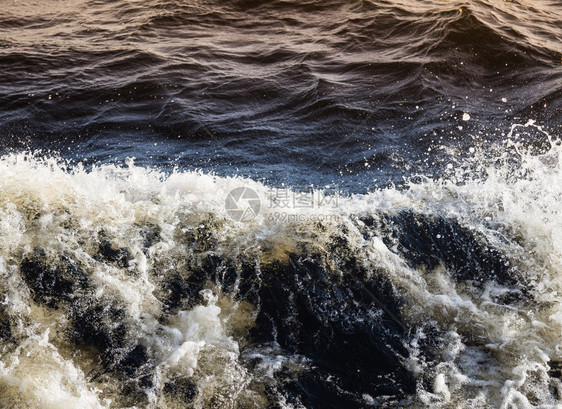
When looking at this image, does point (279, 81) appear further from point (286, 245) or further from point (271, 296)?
point (271, 296)

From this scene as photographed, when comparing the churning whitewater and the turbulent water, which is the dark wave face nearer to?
the turbulent water

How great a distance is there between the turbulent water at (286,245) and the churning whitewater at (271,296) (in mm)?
14

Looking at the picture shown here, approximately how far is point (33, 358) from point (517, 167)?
488 centimetres

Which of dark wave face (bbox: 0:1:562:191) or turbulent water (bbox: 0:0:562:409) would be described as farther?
dark wave face (bbox: 0:1:562:191)

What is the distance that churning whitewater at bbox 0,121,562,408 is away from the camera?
3105 mm

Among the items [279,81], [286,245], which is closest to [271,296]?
[286,245]

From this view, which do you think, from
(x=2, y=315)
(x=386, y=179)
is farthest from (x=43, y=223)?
(x=386, y=179)

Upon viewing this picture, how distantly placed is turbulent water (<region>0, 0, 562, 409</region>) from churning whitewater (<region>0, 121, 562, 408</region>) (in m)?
0.01

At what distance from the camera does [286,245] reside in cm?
401

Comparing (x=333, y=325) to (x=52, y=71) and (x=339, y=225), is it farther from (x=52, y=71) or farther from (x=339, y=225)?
(x=52, y=71)

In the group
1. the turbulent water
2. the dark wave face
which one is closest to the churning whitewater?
the turbulent water

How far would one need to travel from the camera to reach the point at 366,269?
3.88 m

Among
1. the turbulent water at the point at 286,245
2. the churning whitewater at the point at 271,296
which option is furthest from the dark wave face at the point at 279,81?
the churning whitewater at the point at 271,296

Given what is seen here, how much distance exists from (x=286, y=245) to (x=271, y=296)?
1.63 feet
